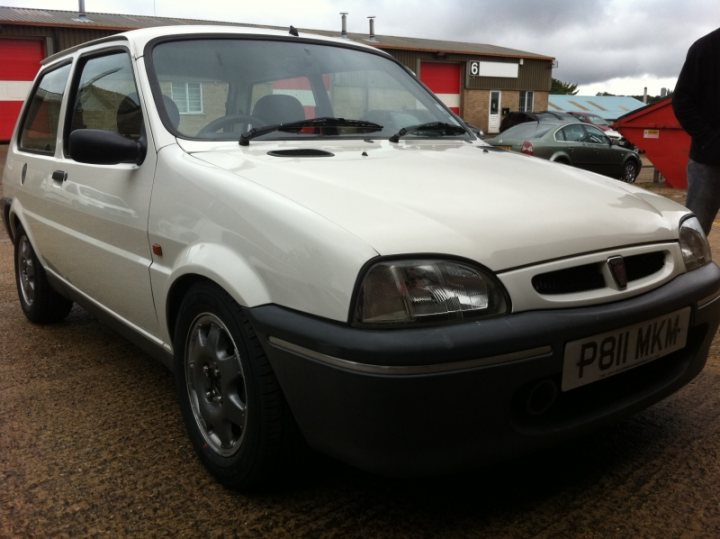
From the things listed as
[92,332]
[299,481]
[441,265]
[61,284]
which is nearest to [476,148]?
[441,265]

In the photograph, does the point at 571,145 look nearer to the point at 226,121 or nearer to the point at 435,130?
the point at 435,130

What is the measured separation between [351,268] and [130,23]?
2962 cm

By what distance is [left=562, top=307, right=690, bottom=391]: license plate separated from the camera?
1863 millimetres

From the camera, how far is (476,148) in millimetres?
3062

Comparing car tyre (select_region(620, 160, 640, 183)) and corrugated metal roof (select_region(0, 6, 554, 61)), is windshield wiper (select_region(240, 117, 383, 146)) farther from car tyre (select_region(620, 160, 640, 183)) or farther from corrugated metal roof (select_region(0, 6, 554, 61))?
corrugated metal roof (select_region(0, 6, 554, 61))

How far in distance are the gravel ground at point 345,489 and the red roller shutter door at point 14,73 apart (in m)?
23.9

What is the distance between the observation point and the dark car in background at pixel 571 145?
1308cm

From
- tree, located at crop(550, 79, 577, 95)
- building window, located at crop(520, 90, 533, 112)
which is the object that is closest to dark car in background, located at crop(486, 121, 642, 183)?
building window, located at crop(520, 90, 533, 112)

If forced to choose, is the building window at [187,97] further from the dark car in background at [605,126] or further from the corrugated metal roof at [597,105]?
the corrugated metal roof at [597,105]

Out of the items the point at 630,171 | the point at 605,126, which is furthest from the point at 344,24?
the point at 630,171

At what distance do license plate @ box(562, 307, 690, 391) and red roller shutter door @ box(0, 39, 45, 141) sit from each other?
25078mm

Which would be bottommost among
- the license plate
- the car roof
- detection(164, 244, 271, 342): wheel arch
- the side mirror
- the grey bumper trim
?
the license plate

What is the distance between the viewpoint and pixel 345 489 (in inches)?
89.6

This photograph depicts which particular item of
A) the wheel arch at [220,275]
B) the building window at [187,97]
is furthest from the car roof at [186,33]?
the wheel arch at [220,275]
